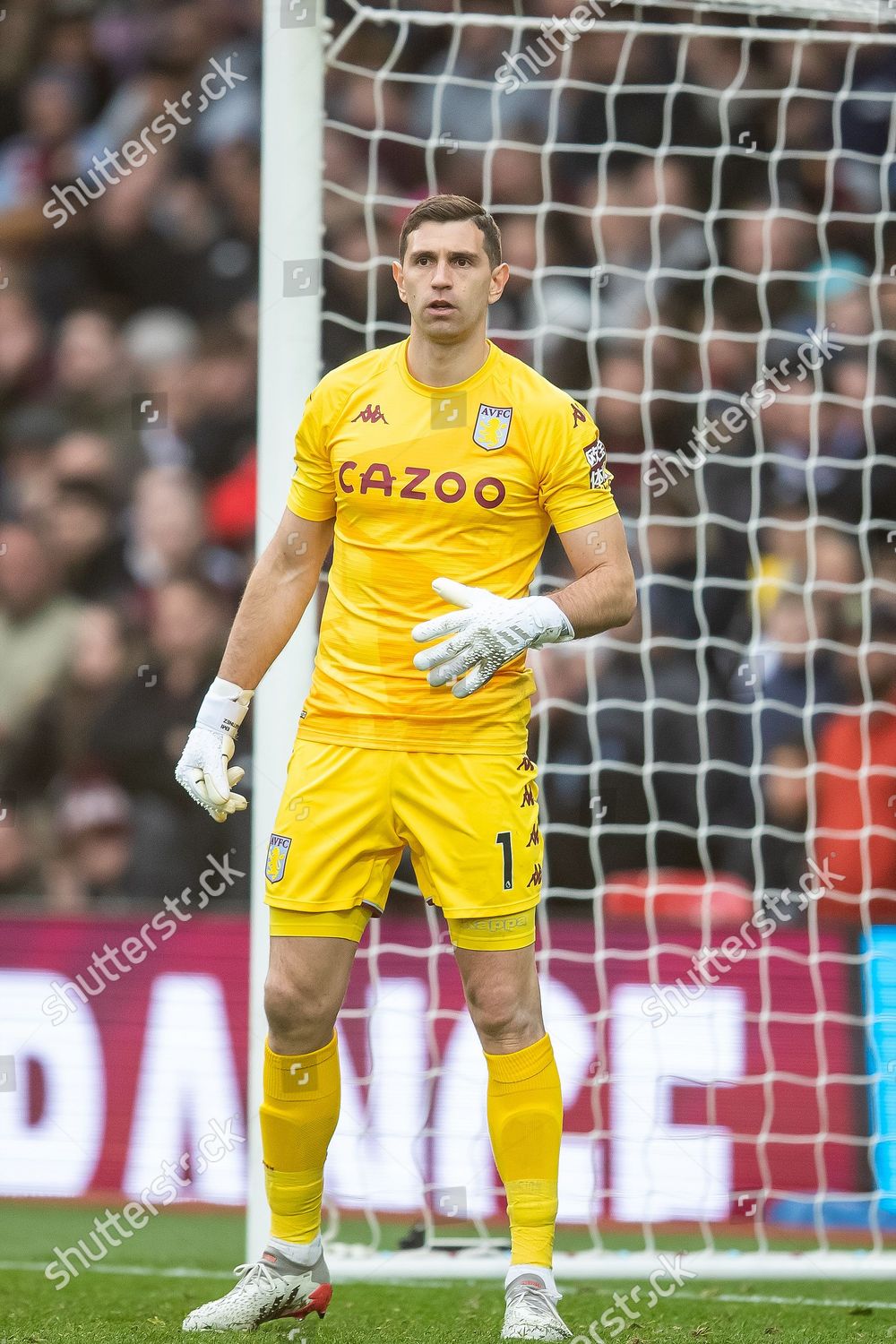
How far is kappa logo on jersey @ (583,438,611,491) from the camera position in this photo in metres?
3.35

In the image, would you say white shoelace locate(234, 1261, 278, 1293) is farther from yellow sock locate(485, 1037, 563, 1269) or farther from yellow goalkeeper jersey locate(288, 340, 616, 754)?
yellow goalkeeper jersey locate(288, 340, 616, 754)

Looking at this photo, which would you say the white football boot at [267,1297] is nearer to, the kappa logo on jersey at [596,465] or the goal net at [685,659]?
the goal net at [685,659]

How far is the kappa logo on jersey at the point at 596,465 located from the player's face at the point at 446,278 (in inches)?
13.3

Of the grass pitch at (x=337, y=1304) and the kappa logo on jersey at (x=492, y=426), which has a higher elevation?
the kappa logo on jersey at (x=492, y=426)

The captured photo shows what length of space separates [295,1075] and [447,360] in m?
1.45

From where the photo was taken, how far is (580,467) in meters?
3.33

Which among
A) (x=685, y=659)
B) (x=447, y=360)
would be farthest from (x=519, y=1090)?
(x=685, y=659)

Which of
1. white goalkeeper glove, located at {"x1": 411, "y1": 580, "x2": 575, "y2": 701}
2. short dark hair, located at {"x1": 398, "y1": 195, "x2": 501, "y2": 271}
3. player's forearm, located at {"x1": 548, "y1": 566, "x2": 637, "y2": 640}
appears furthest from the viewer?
short dark hair, located at {"x1": 398, "y1": 195, "x2": 501, "y2": 271}

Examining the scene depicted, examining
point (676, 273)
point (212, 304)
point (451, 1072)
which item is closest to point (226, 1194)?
point (451, 1072)

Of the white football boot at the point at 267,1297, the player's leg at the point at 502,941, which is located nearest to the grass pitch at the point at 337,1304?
the white football boot at the point at 267,1297

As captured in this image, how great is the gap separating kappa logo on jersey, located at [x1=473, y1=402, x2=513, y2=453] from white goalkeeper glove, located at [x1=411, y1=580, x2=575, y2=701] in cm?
33

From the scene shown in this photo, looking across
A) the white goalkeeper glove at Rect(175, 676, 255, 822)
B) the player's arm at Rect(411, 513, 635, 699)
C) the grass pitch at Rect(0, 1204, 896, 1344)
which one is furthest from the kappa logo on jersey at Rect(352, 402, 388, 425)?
the grass pitch at Rect(0, 1204, 896, 1344)

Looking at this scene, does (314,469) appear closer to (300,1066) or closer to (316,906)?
(316,906)

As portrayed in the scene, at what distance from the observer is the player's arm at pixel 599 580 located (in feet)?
10.7
